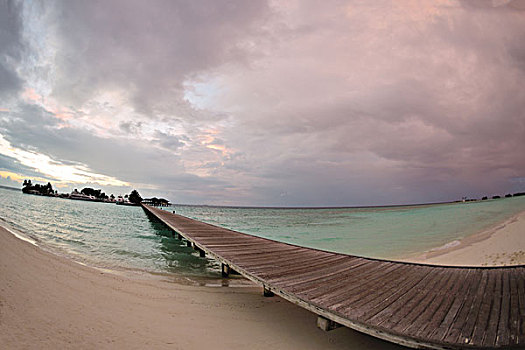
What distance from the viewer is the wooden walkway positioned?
7.89ft

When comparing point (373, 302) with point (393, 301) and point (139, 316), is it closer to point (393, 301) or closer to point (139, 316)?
point (393, 301)

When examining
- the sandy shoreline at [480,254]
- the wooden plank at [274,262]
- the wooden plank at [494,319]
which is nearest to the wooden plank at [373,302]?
the wooden plank at [494,319]

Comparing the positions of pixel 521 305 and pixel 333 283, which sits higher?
pixel 521 305

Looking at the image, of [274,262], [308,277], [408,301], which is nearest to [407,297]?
[408,301]

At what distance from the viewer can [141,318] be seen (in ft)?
12.0

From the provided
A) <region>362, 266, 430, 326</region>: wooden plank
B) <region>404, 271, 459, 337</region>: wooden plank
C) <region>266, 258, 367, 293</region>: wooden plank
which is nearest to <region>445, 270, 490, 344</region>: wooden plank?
<region>404, 271, 459, 337</region>: wooden plank

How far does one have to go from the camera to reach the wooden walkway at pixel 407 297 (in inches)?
94.7

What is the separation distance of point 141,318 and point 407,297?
4.43m

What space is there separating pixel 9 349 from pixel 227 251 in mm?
4683

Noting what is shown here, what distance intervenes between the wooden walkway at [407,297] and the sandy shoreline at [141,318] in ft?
1.90

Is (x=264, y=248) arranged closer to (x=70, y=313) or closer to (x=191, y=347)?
(x=191, y=347)

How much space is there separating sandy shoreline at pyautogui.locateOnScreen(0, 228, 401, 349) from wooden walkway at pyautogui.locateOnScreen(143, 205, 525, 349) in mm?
580

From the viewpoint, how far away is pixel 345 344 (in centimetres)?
313

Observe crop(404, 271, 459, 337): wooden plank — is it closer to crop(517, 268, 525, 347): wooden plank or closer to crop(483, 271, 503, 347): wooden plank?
crop(483, 271, 503, 347): wooden plank
